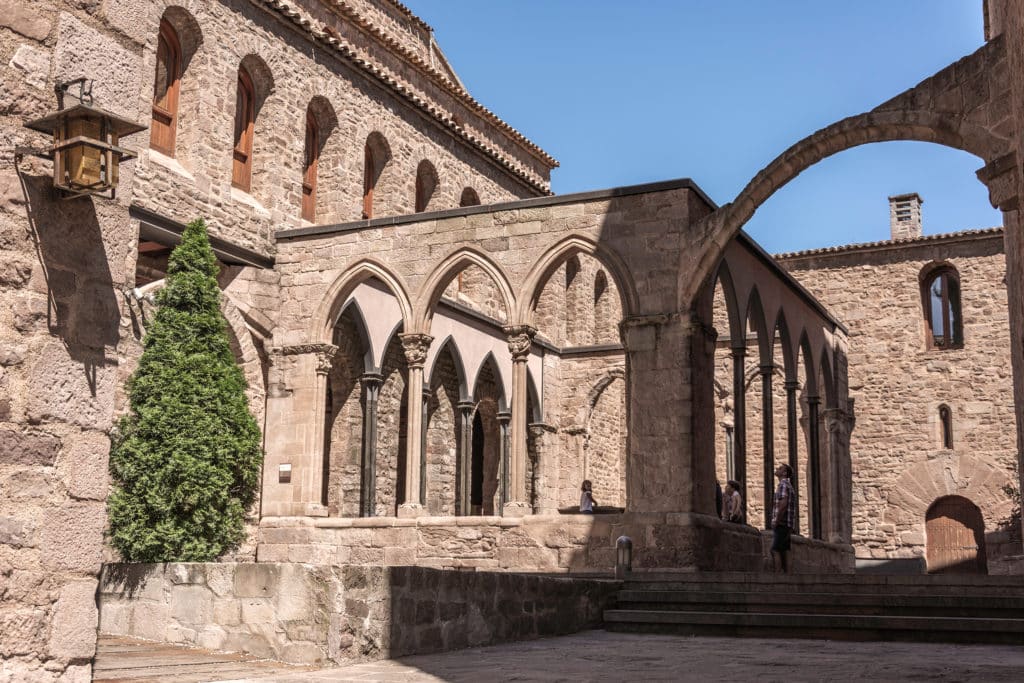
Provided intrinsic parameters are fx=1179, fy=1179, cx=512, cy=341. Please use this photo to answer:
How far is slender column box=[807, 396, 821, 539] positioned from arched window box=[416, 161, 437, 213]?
7.48m

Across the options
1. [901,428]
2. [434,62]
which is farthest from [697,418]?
[434,62]


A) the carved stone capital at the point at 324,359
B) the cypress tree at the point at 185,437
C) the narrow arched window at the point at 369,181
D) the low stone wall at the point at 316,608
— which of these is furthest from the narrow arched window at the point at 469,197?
the low stone wall at the point at 316,608

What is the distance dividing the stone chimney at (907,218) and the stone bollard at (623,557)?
16646mm

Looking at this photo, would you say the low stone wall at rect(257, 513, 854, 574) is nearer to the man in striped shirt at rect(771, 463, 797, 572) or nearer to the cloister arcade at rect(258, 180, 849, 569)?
the cloister arcade at rect(258, 180, 849, 569)

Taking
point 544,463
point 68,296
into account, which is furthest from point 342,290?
point 68,296

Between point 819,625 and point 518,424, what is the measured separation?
478 centimetres

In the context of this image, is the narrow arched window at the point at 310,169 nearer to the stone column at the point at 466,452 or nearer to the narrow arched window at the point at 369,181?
the narrow arched window at the point at 369,181

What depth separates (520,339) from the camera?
14.0m

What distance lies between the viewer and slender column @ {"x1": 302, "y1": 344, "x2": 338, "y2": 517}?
14594 millimetres

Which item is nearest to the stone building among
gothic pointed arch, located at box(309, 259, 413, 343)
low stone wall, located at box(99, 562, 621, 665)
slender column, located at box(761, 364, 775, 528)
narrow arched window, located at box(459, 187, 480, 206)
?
narrow arched window, located at box(459, 187, 480, 206)

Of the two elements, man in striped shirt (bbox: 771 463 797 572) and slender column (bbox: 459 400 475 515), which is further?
slender column (bbox: 459 400 475 515)

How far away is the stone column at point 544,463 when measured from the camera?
2027cm

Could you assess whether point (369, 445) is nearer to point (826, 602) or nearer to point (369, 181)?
point (369, 181)

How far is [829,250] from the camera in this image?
24391 mm
